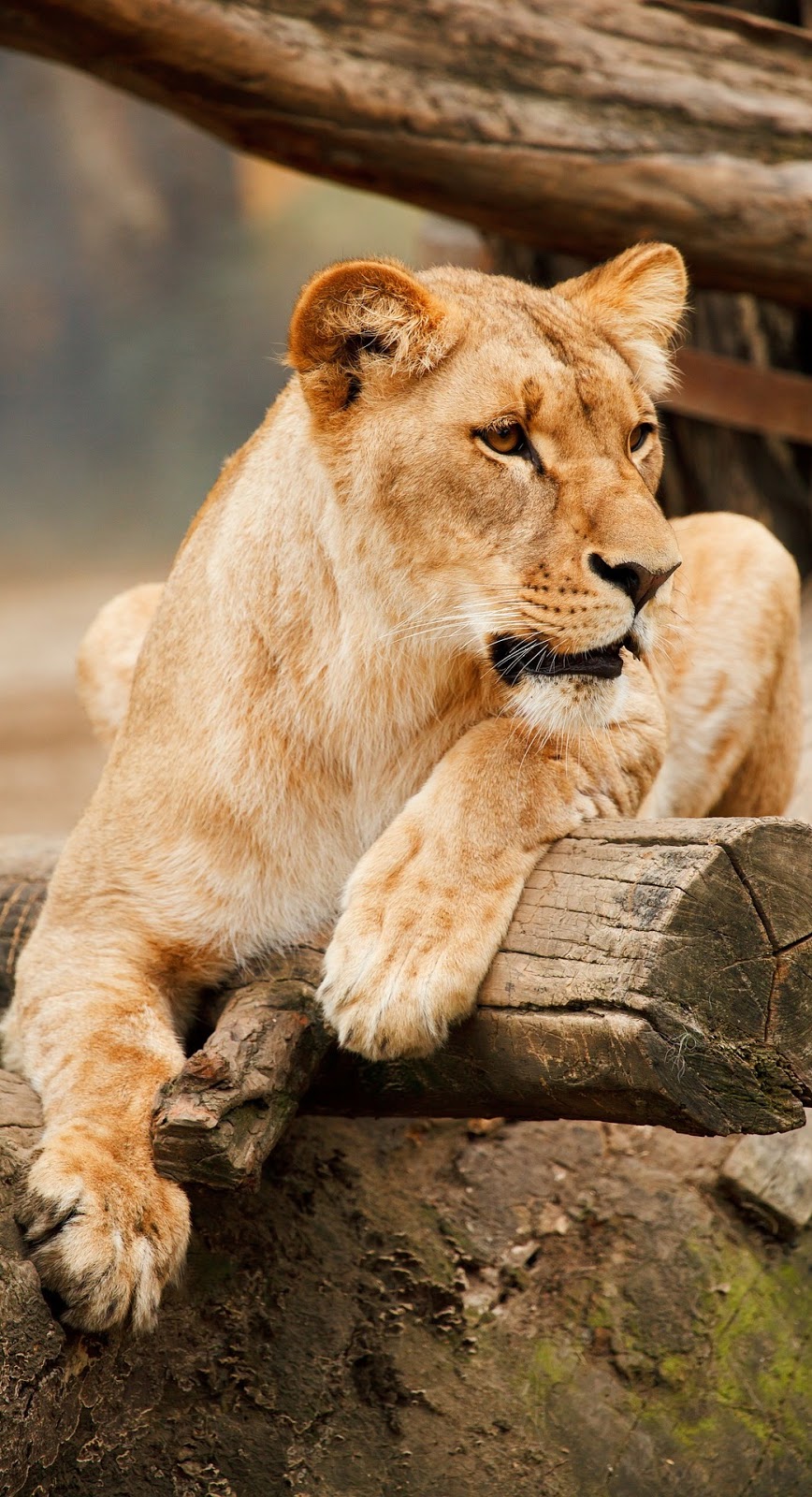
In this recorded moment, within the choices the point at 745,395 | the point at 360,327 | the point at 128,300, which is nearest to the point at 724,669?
the point at 360,327

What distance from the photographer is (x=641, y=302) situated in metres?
2.76

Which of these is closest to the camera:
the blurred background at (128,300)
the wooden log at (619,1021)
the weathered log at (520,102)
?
the wooden log at (619,1021)

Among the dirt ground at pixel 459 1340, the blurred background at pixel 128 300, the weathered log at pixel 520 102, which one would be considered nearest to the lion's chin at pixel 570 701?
the dirt ground at pixel 459 1340

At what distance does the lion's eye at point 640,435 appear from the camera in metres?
2.50

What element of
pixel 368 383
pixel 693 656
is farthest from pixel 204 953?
pixel 693 656

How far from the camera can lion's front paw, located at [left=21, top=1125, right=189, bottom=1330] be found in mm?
1982

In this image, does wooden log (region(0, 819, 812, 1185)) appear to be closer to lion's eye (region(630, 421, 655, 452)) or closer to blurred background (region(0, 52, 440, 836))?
lion's eye (region(630, 421, 655, 452))

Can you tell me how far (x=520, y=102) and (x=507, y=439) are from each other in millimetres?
2262

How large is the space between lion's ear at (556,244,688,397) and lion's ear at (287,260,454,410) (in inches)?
16.4

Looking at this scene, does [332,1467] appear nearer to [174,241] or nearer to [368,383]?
[368,383]

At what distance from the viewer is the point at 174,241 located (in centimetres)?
1616

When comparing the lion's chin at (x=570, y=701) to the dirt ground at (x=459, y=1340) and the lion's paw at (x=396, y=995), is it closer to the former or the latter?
the lion's paw at (x=396, y=995)

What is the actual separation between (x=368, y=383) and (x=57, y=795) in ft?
23.9

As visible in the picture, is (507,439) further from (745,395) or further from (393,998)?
(745,395)
